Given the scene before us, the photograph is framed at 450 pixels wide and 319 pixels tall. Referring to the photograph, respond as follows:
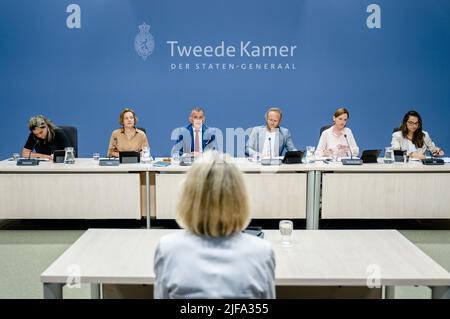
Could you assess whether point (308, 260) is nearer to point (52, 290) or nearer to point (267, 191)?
point (52, 290)

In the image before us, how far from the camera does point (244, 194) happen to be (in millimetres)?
1757

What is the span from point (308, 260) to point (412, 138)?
144 inches

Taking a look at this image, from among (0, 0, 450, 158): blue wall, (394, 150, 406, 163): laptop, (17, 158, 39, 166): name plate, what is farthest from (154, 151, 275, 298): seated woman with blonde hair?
(0, 0, 450, 158): blue wall

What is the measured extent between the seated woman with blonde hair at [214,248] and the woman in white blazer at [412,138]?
4133 millimetres

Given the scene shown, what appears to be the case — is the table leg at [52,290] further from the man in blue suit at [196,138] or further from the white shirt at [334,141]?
the white shirt at [334,141]

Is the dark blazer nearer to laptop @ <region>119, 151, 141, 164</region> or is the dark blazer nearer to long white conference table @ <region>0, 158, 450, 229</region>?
laptop @ <region>119, 151, 141, 164</region>

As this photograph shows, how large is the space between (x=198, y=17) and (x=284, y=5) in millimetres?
1112

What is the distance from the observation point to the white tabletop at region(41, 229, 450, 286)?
7.06 feet

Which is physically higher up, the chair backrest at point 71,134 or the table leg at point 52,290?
the chair backrest at point 71,134

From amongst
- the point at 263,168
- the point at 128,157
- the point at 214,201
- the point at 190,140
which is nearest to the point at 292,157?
the point at 263,168

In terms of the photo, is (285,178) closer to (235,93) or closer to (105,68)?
(235,93)

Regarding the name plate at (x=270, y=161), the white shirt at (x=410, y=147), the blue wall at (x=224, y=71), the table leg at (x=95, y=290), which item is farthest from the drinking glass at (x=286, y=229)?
the blue wall at (x=224, y=71)

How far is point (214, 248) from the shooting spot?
172cm

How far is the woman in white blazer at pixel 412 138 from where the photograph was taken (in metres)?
5.48
